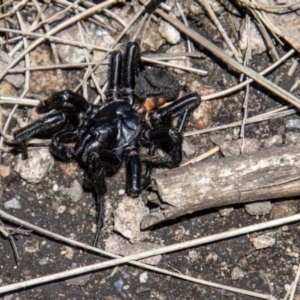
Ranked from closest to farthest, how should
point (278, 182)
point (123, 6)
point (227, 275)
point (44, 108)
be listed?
point (278, 182) < point (227, 275) < point (44, 108) < point (123, 6)

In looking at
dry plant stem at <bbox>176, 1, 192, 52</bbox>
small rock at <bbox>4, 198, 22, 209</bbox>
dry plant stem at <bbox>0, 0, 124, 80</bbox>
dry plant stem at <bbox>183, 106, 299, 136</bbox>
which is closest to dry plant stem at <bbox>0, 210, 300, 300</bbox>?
small rock at <bbox>4, 198, 22, 209</bbox>

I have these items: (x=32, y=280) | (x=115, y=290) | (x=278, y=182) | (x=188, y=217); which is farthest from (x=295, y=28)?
(x=32, y=280)

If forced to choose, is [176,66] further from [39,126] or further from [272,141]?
[39,126]

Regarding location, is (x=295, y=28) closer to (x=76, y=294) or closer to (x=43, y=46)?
(x=43, y=46)

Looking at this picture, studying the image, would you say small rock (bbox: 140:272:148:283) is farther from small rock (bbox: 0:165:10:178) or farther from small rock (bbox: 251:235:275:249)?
small rock (bbox: 0:165:10:178)

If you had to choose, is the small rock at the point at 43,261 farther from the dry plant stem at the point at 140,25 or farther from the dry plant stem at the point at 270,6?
the dry plant stem at the point at 270,6

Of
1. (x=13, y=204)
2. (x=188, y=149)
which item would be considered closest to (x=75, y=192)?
(x=13, y=204)
